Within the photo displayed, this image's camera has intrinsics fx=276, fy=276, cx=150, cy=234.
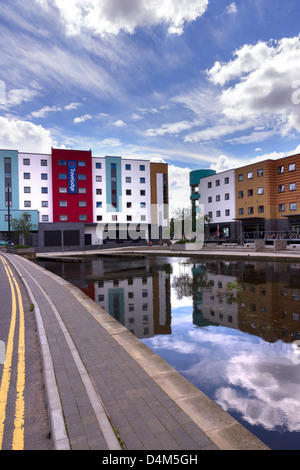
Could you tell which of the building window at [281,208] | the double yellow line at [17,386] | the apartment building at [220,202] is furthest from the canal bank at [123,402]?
the apartment building at [220,202]

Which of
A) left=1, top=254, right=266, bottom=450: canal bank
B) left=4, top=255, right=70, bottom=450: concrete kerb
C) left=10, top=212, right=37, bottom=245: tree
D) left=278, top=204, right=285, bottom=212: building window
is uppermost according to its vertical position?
left=278, top=204, right=285, bottom=212: building window

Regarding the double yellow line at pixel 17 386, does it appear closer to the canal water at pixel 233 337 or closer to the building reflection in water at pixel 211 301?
the canal water at pixel 233 337

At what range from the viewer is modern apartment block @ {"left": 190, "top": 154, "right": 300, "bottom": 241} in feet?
150

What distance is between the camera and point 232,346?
7129 millimetres

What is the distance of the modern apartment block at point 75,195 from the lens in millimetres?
55688

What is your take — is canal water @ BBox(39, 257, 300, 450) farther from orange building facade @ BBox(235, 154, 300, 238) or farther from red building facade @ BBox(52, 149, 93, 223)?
red building facade @ BBox(52, 149, 93, 223)

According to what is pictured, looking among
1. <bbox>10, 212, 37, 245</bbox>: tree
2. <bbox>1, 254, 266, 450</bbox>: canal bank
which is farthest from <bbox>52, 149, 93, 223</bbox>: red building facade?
<bbox>1, 254, 266, 450</bbox>: canal bank

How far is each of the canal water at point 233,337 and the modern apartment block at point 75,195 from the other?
42.9 metres

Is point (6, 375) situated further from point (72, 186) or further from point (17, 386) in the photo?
point (72, 186)

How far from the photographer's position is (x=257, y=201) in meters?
50.7

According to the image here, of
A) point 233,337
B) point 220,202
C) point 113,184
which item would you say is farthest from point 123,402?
point 113,184

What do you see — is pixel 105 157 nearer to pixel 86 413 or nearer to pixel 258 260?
pixel 258 260

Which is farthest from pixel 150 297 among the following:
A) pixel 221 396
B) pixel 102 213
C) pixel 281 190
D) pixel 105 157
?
pixel 105 157

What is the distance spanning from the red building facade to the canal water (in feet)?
147
